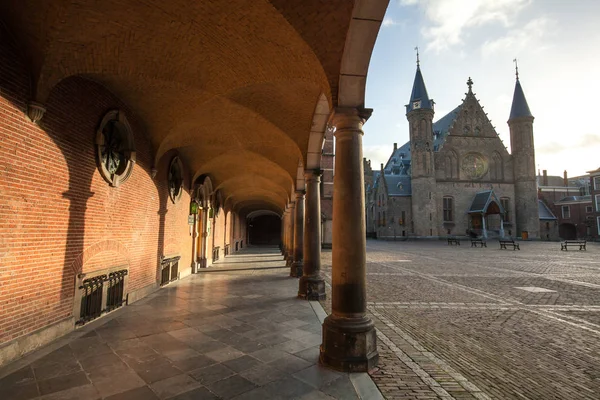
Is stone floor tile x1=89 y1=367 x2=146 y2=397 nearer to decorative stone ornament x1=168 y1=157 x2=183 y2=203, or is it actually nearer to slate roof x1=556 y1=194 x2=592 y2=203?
decorative stone ornament x1=168 y1=157 x2=183 y2=203

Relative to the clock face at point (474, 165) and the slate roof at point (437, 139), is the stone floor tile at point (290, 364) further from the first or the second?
the clock face at point (474, 165)

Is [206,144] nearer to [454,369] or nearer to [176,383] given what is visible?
[176,383]

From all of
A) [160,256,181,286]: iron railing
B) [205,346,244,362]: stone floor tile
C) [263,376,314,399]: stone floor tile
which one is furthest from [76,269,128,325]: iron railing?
[263,376,314,399]: stone floor tile

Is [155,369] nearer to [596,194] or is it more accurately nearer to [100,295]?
[100,295]

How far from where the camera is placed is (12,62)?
13.4 ft

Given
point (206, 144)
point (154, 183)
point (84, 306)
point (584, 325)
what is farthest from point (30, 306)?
point (584, 325)

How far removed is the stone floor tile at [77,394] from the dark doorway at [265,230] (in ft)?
131

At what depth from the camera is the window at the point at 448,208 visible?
131 ft

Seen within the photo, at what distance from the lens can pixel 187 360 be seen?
3852mm

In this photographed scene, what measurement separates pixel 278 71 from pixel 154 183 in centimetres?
504

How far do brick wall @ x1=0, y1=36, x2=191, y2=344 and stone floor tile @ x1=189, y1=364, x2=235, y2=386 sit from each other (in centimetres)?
252

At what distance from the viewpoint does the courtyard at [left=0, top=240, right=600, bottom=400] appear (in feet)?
10.3

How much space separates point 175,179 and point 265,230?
33176 mm

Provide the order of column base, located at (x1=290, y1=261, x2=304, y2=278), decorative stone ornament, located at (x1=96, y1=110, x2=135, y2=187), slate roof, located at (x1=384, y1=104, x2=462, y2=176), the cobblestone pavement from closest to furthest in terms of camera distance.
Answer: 1. the cobblestone pavement
2. decorative stone ornament, located at (x1=96, y1=110, x2=135, y2=187)
3. column base, located at (x1=290, y1=261, x2=304, y2=278)
4. slate roof, located at (x1=384, y1=104, x2=462, y2=176)
